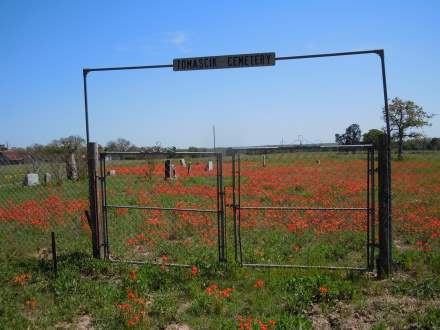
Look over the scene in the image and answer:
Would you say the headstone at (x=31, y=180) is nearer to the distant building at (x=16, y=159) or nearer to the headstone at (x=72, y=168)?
the distant building at (x=16, y=159)

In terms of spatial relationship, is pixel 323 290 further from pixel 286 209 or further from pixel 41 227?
pixel 41 227

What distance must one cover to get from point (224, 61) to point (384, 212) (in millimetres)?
3400

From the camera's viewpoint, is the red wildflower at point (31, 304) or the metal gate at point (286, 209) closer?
the red wildflower at point (31, 304)

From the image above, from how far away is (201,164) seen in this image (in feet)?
121

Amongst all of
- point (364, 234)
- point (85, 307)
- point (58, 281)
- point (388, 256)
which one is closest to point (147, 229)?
point (58, 281)

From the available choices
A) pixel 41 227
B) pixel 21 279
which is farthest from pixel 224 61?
pixel 41 227

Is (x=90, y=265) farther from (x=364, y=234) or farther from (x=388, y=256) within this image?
(x=364, y=234)

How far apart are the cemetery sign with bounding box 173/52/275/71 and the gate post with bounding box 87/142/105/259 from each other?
7.24 ft

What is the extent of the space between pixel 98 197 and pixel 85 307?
239cm

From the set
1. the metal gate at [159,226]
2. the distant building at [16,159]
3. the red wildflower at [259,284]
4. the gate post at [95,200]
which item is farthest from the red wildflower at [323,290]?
the distant building at [16,159]

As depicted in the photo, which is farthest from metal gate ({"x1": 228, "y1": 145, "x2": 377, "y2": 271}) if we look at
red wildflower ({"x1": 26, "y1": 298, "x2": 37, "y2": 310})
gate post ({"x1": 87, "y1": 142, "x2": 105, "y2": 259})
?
red wildflower ({"x1": 26, "y1": 298, "x2": 37, "y2": 310})

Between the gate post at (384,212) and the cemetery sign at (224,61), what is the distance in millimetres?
2136

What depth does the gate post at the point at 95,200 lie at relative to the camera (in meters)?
6.70

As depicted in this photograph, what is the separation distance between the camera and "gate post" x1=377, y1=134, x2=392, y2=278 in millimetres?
5441
